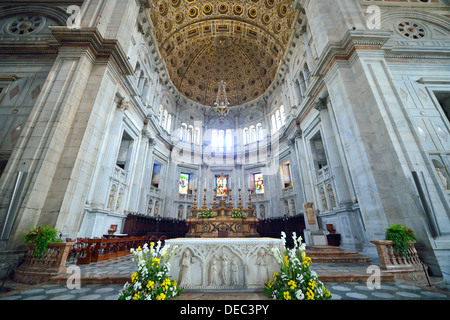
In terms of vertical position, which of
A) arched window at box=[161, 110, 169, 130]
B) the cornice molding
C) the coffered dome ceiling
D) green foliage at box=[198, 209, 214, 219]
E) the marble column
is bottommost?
green foliage at box=[198, 209, 214, 219]

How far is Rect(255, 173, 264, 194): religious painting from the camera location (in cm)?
2036

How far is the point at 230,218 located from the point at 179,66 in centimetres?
1923

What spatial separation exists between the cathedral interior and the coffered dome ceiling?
21 centimetres

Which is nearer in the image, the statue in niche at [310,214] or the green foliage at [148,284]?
Answer: the green foliage at [148,284]

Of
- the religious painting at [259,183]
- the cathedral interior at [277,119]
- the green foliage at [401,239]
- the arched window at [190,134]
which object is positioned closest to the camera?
the green foliage at [401,239]

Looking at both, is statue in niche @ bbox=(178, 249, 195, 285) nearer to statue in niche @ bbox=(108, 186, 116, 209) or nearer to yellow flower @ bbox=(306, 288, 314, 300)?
yellow flower @ bbox=(306, 288, 314, 300)

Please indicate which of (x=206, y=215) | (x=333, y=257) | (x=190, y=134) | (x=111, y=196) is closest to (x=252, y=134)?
(x=190, y=134)

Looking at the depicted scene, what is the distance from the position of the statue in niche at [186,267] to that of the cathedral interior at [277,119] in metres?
5.28

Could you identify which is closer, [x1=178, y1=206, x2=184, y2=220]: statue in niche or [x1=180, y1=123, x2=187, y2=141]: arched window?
[x1=178, y1=206, x2=184, y2=220]: statue in niche

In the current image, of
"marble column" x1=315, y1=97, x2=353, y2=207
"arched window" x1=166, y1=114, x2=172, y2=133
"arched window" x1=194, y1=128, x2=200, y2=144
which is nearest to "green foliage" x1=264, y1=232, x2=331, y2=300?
"marble column" x1=315, y1=97, x2=353, y2=207

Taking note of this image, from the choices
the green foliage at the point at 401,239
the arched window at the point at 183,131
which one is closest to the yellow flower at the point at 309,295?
the green foliage at the point at 401,239

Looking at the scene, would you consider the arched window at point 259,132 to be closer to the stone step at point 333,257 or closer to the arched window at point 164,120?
the arched window at point 164,120

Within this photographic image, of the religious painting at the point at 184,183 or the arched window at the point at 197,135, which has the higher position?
the arched window at the point at 197,135

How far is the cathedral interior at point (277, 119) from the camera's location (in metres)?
6.38
